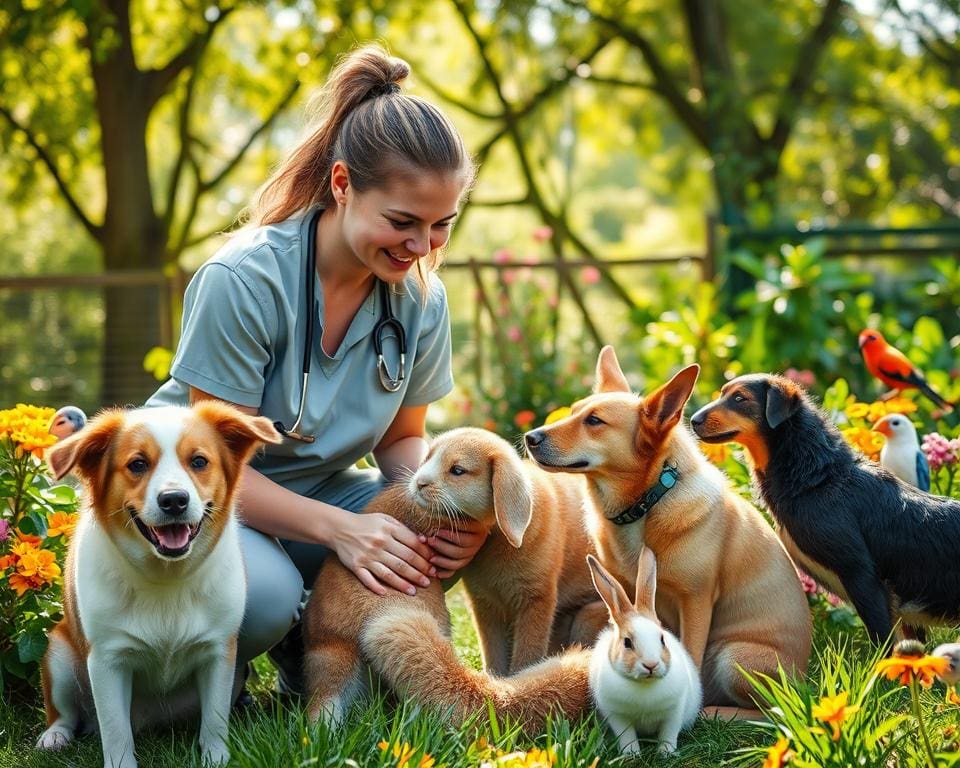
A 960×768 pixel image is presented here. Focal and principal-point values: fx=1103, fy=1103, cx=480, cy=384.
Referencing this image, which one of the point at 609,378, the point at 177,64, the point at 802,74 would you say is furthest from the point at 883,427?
the point at 802,74

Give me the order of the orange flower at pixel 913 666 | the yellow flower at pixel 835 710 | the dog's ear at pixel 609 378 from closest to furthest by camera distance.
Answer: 1. the orange flower at pixel 913 666
2. the yellow flower at pixel 835 710
3. the dog's ear at pixel 609 378

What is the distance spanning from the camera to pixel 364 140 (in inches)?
134

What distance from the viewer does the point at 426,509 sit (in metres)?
3.41

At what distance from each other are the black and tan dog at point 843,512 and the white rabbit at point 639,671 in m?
0.59

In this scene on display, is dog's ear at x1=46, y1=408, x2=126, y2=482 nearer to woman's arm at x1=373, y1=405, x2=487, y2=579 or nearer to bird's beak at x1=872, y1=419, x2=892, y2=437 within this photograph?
woman's arm at x1=373, y1=405, x2=487, y2=579

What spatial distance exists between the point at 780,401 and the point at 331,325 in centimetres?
148

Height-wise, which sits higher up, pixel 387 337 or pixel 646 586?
pixel 387 337

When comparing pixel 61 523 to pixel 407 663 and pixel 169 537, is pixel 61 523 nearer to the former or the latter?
pixel 169 537

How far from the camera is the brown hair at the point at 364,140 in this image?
3.36m

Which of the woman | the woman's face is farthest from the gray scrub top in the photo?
the woman's face

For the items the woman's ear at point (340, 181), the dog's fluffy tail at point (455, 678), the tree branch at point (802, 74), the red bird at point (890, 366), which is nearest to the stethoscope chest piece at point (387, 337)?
the woman's ear at point (340, 181)

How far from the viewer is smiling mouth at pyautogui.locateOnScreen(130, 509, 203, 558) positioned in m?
2.77

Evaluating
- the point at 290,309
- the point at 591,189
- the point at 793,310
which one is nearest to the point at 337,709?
the point at 290,309

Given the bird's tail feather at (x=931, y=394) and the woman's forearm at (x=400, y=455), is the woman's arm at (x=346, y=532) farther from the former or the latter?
the bird's tail feather at (x=931, y=394)
